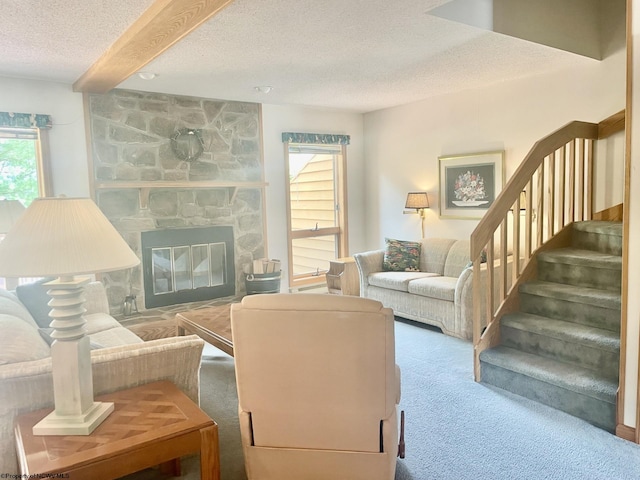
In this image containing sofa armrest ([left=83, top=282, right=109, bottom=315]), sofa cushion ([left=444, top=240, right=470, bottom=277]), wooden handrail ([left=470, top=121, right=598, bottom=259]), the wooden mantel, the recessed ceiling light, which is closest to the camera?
wooden handrail ([left=470, top=121, right=598, bottom=259])

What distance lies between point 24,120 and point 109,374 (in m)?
3.34

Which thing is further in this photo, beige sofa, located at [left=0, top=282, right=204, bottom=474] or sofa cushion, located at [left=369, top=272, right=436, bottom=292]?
sofa cushion, located at [left=369, top=272, right=436, bottom=292]

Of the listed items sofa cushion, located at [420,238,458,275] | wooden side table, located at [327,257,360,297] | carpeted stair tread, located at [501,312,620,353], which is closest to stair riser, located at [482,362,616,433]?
carpeted stair tread, located at [501,312,620,353]

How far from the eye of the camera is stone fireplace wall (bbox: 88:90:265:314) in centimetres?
466

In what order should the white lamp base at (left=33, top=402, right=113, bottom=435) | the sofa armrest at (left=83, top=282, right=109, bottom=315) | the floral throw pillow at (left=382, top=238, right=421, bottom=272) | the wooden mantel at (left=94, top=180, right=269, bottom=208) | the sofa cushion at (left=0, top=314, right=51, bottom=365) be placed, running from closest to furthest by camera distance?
the white lamp base at (left=33, top=402, right=113, bottom=435) → the sofa cushion at (left=0, top=314, right=51, bottom=365) → the sofa armrest at (left=83, top=282, right=109, bottom=315) → the wooden mantel at (left=94, top=180, right=269, bottom=208) → the floral throw pillow at (left=382, top=238, right=421, bottom=272)

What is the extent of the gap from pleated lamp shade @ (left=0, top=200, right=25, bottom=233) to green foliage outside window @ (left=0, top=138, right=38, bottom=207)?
3.27 ft

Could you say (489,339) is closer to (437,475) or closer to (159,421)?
(437,475)

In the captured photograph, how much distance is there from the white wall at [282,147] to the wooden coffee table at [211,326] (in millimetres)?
2034

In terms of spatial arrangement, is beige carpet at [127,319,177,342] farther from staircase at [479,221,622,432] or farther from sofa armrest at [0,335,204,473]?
staircase at [479,221,622,432]

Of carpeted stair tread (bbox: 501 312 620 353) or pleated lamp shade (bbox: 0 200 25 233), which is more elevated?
pleated lamp shade (bbox: 0 200 25 233)

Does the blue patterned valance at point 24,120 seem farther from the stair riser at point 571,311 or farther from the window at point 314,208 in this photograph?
the stair riser at point 571,311

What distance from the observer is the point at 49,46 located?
10.7 ft

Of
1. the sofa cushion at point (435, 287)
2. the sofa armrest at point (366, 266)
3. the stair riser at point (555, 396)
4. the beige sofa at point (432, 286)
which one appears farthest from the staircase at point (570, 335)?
the sofa armrest at point (366, 266)

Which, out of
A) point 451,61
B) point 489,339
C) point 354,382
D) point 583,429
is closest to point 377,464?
point 354,382
